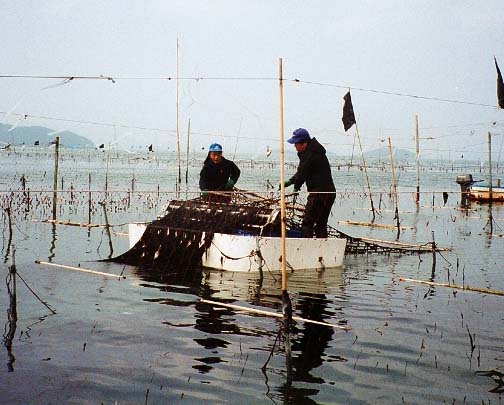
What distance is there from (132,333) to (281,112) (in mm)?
3548

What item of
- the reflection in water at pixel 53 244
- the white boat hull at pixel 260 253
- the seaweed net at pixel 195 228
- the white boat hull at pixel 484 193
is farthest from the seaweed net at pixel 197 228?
the white boat hull at pixel 484 193

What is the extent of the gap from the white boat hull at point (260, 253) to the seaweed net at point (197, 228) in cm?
23

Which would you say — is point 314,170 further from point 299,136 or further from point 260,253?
point 260,253

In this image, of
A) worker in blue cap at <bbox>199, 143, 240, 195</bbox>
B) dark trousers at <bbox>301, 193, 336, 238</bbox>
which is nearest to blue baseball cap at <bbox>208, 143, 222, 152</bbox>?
worker in blue cap at <bbox>199, 143, 240, 195</bbox>

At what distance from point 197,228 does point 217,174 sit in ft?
7.25

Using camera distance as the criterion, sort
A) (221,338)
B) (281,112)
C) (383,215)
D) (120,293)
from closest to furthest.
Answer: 1. (281,112)
2. (221,338)
3. (120,293)
4. (383,215)

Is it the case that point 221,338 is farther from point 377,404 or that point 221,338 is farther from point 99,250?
point 99,250

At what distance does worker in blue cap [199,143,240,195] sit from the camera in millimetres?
13859

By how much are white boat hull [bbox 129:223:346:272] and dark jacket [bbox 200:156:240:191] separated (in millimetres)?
Answer: 2103

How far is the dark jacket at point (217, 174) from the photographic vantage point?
45.6ft

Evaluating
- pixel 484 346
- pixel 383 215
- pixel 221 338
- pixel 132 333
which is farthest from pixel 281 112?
pixel 383 215

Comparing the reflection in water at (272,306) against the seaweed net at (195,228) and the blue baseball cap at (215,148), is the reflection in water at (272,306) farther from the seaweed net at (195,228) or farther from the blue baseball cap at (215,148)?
the blue baseball cap at (215,148)

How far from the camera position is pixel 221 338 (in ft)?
24.5

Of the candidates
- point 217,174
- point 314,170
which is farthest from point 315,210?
point 217,174
